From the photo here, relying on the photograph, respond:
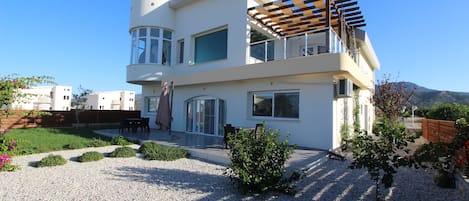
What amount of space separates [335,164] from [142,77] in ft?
43.9

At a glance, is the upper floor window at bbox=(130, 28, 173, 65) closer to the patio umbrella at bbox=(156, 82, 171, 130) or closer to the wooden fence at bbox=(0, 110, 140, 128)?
the patio umbrella at bbox=(156, 82, 171, 130)

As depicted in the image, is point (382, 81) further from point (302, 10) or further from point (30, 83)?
point (30, 83)

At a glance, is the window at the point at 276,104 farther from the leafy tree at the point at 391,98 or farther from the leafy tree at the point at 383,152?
the leafy tree at the point at 391,98

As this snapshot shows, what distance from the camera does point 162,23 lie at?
55.9ft

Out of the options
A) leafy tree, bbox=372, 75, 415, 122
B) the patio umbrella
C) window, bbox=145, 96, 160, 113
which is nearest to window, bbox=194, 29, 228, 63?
the patio umbrella

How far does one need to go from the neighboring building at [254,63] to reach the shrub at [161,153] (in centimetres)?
433

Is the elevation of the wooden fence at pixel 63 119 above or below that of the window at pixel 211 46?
below

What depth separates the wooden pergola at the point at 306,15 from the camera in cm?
1146

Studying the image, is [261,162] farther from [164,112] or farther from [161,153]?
[164,112]

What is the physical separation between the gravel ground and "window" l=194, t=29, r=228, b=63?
8268 millimetres

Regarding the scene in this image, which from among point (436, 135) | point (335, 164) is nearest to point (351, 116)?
point (436, 135)

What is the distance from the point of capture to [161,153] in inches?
353

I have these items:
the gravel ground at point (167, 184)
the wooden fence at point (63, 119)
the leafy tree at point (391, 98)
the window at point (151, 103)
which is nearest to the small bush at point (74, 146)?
the gravel ground at point (167, 184)

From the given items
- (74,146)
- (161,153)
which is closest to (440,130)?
(161,153)
